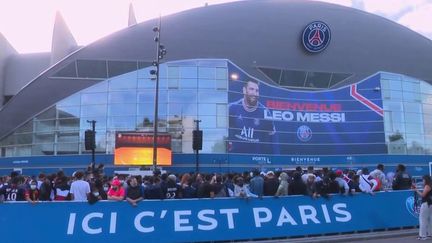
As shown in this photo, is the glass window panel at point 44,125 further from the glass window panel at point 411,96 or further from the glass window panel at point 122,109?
the glass window panel at point 411,96

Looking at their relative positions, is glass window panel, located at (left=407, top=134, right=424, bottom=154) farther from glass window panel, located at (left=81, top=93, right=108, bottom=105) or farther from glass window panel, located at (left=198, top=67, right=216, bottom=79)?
glass window panel, located at (left=81, top=93, right=108, bottom=105)

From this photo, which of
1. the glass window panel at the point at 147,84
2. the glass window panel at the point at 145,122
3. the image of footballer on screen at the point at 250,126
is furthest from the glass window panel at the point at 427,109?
the glass window panel at the point at 145,122

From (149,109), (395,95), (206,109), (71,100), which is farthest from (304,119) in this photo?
(71,100)

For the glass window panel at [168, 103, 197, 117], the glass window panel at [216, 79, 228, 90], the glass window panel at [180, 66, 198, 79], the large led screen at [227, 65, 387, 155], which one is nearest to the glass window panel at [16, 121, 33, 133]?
the glass window panel at [168, 103, 197, 117]

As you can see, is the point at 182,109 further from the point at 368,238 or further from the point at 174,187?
the point at 368,238

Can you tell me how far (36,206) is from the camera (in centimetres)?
1037

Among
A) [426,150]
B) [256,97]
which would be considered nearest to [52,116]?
[256,97]

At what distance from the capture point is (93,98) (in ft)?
137

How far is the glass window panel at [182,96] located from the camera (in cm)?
4106

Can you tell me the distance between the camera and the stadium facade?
135 ft

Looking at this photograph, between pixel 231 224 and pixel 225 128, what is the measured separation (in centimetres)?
2946

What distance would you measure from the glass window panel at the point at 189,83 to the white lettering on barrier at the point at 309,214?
2948 cm

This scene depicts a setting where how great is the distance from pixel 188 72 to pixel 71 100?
10.2 meters

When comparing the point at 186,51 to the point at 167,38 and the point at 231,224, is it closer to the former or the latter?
the point at 167,38
